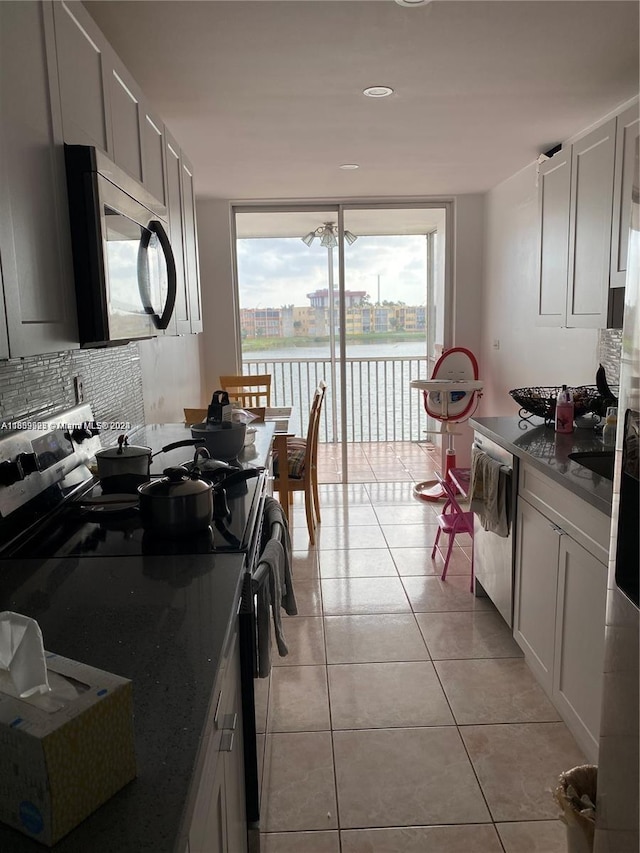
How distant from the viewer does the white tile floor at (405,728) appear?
1.82 meters

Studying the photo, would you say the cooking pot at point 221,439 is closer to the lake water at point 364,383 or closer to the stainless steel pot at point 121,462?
the stainless steel pot at point 121,462

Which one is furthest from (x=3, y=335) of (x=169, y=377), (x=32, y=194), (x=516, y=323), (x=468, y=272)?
(x=468, y=272)

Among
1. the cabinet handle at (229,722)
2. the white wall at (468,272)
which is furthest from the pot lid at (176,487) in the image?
the white wall at (468,272)

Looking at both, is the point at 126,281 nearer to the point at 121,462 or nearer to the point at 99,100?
the point at 99,100

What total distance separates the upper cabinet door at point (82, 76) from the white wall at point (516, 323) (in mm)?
2574

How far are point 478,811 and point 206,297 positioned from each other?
14.0ft

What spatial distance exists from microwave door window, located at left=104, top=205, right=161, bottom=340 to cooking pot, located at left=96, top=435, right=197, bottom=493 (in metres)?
0.39

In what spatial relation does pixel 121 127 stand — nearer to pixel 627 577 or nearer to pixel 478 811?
pixel 627 577

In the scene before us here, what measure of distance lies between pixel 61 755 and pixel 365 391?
21.3 ft

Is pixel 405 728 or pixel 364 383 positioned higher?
pixel 364 383

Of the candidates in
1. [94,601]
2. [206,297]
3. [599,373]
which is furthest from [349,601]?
[206,297]

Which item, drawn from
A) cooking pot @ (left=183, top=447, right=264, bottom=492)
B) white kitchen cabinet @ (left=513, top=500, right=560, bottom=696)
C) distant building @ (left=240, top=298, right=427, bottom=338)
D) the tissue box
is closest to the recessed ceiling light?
cooking pot @ (left=183, top=447, right=264, bottom=492)

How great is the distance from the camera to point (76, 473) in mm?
1943

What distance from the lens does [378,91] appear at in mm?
2578
